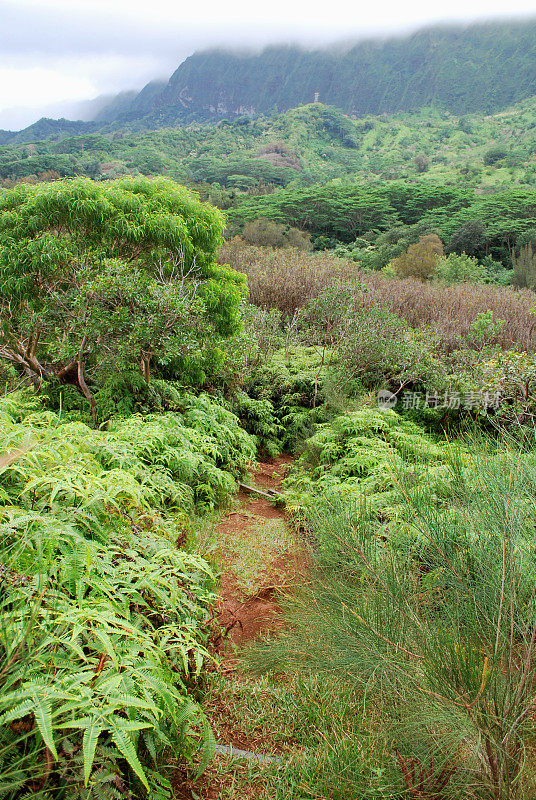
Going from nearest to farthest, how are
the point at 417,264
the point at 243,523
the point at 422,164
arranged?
1. the point at 243,523
2. the point at 417,264
3. the point at 422,164

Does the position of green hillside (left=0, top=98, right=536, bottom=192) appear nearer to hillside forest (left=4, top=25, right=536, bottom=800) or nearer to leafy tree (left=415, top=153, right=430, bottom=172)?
leafy tree (left=415, top=153, right=430, bottom=172)

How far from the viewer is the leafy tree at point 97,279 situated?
601cm

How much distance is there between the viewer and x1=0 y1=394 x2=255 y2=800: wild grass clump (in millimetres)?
1516

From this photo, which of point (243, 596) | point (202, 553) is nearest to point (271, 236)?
point (202, 553)

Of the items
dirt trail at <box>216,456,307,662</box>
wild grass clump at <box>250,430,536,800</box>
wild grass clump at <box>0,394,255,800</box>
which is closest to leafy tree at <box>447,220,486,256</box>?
dirt trail at <box>216,456,307,662</box>

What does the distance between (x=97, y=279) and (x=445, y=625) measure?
5.59 meters

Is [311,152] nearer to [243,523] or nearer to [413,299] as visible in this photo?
[413,299]

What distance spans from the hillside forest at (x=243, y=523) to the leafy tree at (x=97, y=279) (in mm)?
42

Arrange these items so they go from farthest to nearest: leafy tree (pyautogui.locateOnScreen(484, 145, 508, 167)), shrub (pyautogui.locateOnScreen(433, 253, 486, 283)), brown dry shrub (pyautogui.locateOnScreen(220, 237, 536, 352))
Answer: leafy tree (pyautogui.locateOnScreen(484, 145, 508, 167)), shrub (pyautogui.locateOnScreen(433, 253, 486, 283)), brown dry shrub (pyautogui.locateOnScreen(220, 237, 536, 352))

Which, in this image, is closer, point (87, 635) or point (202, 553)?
point (87, 635)

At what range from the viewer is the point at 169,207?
722 cm

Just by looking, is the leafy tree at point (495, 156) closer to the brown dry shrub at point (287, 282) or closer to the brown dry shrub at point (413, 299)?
the brown dry shrub at point (413, 299)

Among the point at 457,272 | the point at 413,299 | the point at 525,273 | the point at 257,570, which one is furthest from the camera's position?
the point at 525,273

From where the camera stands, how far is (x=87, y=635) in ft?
6.07
